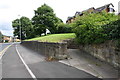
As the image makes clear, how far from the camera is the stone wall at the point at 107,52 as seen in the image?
251 inches

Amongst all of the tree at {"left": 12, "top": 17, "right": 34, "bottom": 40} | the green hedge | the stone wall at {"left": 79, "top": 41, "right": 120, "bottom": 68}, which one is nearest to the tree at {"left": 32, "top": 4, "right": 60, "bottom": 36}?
the tree at {"left": 12, "top": 17, "right": 34, "bottom": 40}

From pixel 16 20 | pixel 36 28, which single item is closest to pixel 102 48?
pixel 36 28

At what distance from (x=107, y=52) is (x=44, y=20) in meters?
33.7

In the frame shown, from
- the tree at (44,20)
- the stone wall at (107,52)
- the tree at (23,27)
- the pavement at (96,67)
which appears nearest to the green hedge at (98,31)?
the stone wall at (107,52)

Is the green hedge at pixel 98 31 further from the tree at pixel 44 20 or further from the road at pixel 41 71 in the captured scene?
the tree at pixel 44 20

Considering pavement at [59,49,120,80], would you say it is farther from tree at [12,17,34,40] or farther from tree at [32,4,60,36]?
tree at [12,17,34,40]

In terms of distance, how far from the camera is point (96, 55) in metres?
8.23

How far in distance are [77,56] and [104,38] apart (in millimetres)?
2580

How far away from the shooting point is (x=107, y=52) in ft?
23.3

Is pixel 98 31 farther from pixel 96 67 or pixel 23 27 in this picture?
pixel 23 27

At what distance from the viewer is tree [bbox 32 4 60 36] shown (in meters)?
38.7

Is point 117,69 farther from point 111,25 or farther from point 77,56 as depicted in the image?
point 77,56

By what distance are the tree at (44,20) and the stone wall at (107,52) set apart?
29.6 m

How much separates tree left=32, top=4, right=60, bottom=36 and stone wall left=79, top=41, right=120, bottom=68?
29589 mm
